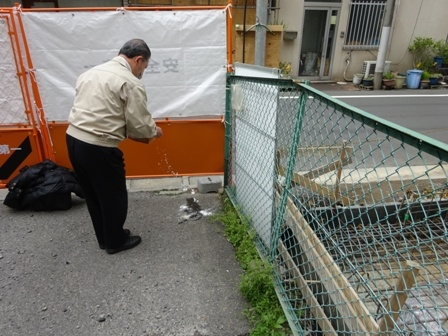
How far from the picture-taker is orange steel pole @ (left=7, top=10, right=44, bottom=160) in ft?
11.7

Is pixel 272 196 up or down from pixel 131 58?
down

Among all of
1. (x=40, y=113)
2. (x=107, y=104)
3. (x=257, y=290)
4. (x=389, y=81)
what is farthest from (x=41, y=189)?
(x=389, y=81)

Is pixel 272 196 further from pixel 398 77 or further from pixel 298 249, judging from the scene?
pixel 398 77

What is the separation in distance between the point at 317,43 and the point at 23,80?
40.0 feet

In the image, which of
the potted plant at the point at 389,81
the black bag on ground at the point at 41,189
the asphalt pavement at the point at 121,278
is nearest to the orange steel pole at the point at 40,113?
the black bag on ground at the point at 41,189

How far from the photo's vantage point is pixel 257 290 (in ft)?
8.58

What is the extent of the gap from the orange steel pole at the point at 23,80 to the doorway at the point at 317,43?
37.7 ft

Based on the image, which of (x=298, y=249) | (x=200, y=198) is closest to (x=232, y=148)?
(x=200, y=198)

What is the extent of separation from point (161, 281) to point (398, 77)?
41.5 ft

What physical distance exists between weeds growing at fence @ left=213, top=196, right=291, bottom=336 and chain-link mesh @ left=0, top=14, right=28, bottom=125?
2925 millimetres

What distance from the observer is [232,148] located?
3914 mm

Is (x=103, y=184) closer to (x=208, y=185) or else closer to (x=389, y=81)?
(x=208, y=185)

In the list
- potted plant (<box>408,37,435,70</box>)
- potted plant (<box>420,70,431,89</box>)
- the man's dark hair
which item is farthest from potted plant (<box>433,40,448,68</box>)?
the man's dark hair

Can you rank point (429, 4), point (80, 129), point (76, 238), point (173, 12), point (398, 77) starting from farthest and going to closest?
point (429, 4)
point (398, 77)
point (173, 12)
point (76, 238)
point (80, 129)
